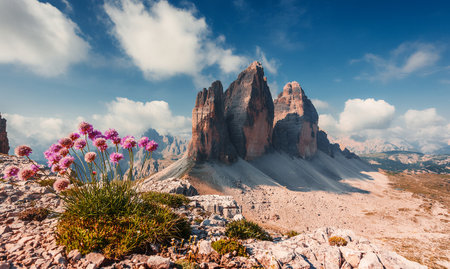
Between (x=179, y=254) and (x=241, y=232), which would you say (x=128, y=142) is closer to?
(x=179, y=254)

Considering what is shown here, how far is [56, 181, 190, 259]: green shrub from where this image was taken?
4531mm

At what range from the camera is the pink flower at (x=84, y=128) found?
5.87 meters

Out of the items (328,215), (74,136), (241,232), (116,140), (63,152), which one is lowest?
(328,215)

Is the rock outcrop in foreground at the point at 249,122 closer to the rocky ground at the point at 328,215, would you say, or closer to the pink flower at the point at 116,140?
the rocky ground at the point at 328,215

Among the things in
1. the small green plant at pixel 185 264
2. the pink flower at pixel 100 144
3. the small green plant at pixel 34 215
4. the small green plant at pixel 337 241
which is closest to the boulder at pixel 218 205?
the small green plant at pixel 337 241

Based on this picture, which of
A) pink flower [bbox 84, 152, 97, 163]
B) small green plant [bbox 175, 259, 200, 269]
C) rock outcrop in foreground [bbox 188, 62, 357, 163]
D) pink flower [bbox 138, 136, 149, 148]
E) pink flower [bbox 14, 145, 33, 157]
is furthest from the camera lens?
rock outcrop in foreground [bbox 188, 62, 357, 163]

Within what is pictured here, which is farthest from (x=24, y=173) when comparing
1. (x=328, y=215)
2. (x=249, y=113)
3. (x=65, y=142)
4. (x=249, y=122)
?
(x=249, y=122)

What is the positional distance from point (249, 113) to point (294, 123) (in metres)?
46.8

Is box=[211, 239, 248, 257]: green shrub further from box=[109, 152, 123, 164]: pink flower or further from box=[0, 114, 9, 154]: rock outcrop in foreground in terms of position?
box=[0, 114, 9, 154]: rock outcrop in foreground

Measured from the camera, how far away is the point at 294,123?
4205 inches

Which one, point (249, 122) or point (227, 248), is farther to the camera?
point (249, 122)

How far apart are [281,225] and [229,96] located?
64.9m

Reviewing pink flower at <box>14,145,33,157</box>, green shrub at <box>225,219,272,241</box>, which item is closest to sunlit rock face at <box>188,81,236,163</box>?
green shrub at <box>225,219,272,241</box>

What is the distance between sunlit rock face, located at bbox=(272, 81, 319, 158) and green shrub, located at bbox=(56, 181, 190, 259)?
306ft
